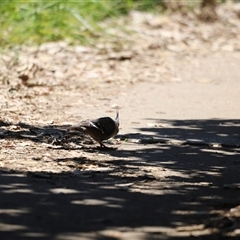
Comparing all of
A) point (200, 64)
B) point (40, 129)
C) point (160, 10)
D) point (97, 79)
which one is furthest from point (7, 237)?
point (160, 10)

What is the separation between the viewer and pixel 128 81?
12.3 metres

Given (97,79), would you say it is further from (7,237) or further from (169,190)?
(7,237)

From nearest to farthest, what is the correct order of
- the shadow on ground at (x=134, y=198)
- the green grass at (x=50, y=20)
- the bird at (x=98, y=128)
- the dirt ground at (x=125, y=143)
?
the shadow on ground at (x=134, y=198) < the dirt ground at (x=125, y=143) < the bird at (x=98, y=128) < the green grass at (x=50, y=20)

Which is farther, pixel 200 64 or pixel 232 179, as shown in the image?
pixel 200 64

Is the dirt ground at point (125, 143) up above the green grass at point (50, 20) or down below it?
below

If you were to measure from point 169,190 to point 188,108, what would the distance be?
4168 mm

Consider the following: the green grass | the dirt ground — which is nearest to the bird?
the dirt ground

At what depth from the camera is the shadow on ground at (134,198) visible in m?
5.36

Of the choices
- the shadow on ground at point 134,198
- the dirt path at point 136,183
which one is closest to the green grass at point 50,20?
the dirt path at point 136,183

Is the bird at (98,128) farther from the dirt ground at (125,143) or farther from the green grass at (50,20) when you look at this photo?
the green grass at (50,20)

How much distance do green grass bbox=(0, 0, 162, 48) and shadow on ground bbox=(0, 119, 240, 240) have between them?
19.2ft

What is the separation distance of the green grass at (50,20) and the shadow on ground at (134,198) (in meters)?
5.86

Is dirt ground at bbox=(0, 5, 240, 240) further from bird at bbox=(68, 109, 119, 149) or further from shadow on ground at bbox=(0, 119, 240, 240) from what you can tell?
bird at bbox=(68, 109, 119, 149)

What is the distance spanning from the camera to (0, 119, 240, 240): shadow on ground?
211 inches
